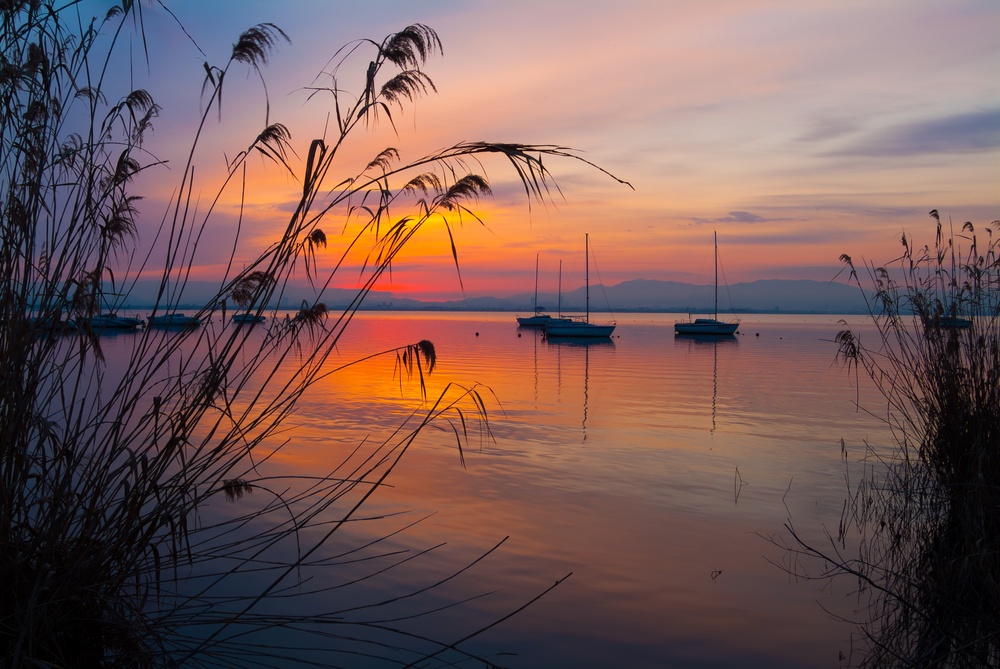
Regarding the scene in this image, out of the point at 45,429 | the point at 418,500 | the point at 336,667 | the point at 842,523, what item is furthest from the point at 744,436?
the point at 45,429

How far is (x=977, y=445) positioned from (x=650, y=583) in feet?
8.74

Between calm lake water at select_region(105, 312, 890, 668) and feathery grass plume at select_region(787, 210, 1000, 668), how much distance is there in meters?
0.31

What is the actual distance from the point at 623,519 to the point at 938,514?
2841 millimetres

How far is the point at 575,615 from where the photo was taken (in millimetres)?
5254

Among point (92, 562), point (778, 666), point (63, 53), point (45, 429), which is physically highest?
point (63, 53)

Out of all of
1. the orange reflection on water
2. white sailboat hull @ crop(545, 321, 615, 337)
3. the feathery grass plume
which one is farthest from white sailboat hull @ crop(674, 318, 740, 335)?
the feathery grass plume

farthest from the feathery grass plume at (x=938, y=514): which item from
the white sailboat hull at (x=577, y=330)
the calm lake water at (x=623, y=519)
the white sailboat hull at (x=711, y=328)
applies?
the white sailboat hull at (x=711, y=328)

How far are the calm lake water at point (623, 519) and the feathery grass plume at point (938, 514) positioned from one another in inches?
12.0

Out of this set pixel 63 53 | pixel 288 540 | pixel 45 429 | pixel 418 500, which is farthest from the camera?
pixel 418 500

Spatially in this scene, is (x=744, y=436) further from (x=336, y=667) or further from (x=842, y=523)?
(x=336, y=667)

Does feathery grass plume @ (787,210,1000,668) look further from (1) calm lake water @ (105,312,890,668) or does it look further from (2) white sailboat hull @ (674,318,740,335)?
(2) white sailboat hull @ (674,318,740,335)

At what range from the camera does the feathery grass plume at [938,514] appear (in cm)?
484

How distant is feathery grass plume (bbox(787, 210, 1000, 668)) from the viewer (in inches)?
191

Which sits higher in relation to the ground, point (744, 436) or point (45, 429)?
point (45, 429)
